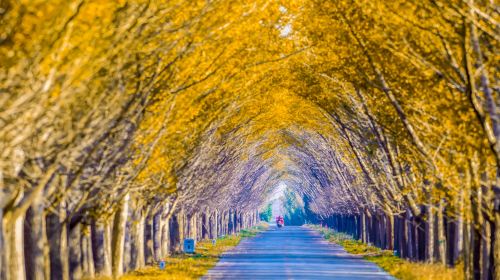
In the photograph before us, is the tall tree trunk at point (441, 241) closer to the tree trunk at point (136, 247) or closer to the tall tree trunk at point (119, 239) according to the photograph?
the tree trunk at point (136, 247)

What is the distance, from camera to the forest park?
682 inches

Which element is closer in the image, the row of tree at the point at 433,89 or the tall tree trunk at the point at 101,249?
the row of tree at the point at 433,89

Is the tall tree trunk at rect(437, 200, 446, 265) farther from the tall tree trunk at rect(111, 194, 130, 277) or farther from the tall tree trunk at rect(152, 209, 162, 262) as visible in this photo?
the tall tree trunk at rect(152, 209, 162, 262)

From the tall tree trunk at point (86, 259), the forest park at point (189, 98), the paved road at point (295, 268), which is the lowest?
the paved road at point (295, 268)

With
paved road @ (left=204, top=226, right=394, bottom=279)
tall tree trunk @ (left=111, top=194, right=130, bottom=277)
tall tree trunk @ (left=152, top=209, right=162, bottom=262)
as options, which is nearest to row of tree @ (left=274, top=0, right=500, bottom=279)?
paved road @ (left=204, top=226, right=394, bottom=279)

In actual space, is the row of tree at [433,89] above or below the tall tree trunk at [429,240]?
above

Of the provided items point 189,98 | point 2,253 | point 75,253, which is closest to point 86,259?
point 75,253

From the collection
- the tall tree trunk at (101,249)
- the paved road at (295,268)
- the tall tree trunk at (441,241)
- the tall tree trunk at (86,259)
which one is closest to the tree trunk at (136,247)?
the paved road at (295,268)

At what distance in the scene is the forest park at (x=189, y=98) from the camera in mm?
17328

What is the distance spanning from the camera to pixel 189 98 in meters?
30.9

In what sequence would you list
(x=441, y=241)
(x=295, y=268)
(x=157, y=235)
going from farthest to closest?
(x=157, y=235) < (x=295, y=268) < (x=441, y=241)

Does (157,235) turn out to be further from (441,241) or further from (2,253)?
(2,253)

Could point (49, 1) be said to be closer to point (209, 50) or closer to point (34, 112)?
point (34, 112)

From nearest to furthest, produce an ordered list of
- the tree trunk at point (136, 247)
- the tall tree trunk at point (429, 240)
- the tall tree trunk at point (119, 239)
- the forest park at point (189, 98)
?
the forest park at point (189, 98), the tall tree trunk at point (119, 239), the tall tree trunk at point (429, 240), the tree trunk at point (136, 247)
